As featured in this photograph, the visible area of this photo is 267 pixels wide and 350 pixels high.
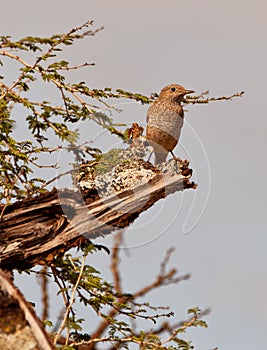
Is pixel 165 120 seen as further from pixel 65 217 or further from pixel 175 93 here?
pixel 65 217

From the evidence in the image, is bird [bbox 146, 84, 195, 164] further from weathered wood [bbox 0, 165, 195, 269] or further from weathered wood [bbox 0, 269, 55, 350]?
weathered wood [bbox 0, 269, 55, 350]

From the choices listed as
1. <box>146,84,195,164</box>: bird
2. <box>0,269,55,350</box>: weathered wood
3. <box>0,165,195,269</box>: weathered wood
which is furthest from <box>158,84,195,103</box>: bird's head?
<box>0,269,55,350</box>: weathered wood

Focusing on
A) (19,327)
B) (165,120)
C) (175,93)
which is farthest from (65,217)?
(175,93)

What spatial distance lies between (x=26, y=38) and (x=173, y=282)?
456cm

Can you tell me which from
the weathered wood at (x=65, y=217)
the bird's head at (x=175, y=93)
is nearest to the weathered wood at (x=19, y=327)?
the weathered wood at (x=65, y=217)

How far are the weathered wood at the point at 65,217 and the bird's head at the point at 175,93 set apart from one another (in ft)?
5.63

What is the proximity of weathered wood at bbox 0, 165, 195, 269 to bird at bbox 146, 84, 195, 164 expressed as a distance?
0.84 metres

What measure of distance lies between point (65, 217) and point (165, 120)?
1.91 m

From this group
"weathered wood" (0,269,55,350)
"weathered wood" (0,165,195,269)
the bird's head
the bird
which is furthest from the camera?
the bird's head

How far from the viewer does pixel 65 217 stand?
18.6 ft

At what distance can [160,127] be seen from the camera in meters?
7.05

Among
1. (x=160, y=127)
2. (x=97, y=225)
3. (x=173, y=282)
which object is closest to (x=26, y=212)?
(x=97, y=225)

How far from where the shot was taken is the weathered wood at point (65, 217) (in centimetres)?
556

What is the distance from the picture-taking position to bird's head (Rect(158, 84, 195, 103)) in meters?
7.39
